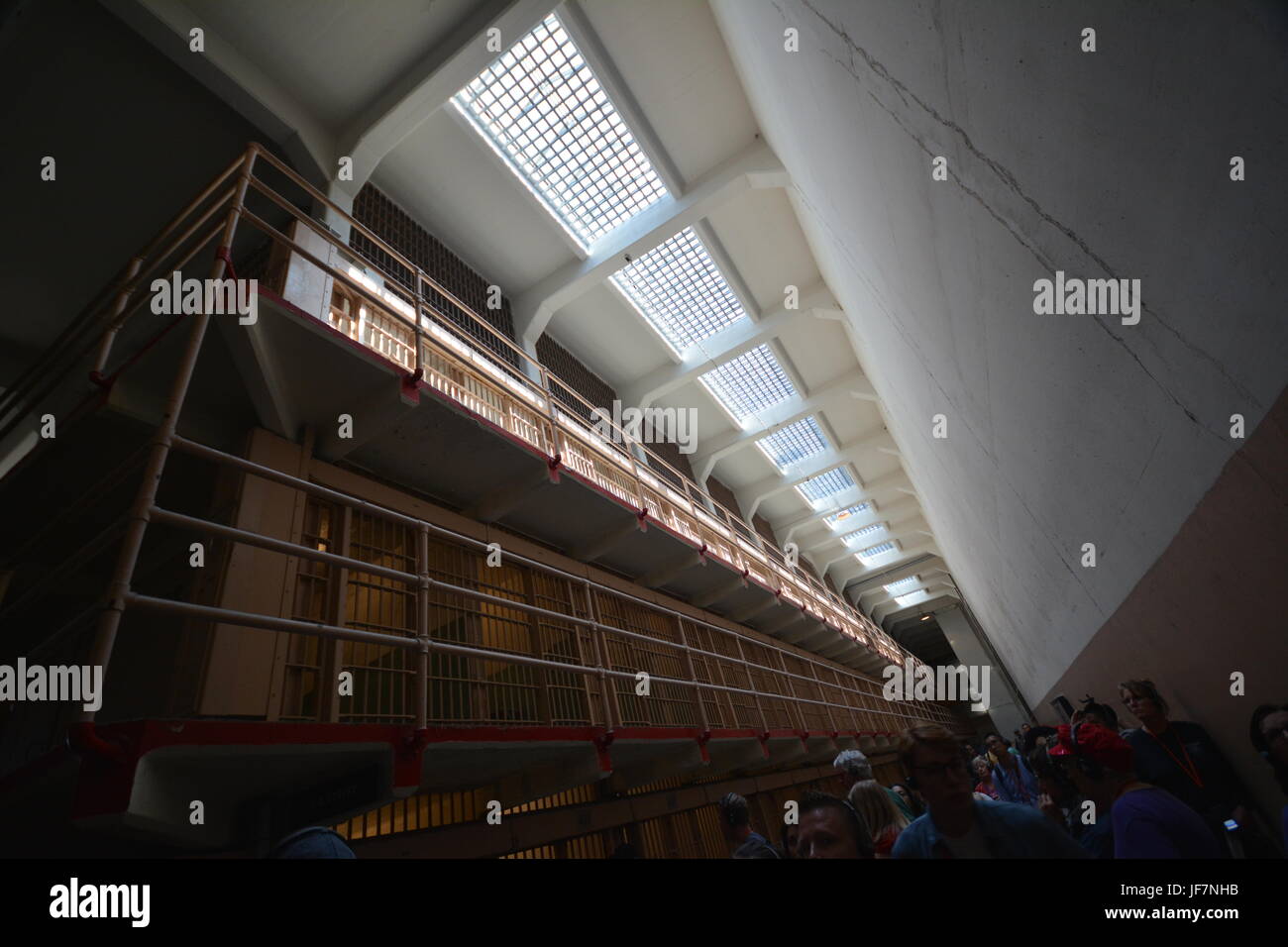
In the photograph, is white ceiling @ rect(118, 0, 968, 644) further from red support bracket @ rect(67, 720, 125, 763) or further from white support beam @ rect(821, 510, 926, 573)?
white support beam @ rect(821, 510, 926, 573)

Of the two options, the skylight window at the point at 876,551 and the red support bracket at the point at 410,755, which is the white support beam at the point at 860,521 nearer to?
the skylight window at the point at 876,551

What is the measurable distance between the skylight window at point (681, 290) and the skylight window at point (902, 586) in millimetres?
19375

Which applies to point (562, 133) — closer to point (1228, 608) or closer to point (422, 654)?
point (422, 654)

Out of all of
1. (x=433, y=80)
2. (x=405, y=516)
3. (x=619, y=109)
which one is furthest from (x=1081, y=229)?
(x=619, y=109)

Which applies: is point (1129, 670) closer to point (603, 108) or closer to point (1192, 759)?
point (1192, 759)

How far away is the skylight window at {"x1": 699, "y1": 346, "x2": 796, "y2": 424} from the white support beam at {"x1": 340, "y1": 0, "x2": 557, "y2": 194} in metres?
8.01

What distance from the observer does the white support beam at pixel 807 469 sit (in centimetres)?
1800

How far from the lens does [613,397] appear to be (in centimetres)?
1386

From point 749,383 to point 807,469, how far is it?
4.75 meters

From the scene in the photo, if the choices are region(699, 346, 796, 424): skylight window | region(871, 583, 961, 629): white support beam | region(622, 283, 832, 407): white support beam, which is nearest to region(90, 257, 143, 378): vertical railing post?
region(622, 283, 832, 407): white support beam

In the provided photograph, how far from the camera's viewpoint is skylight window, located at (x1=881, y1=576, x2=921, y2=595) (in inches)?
1072
